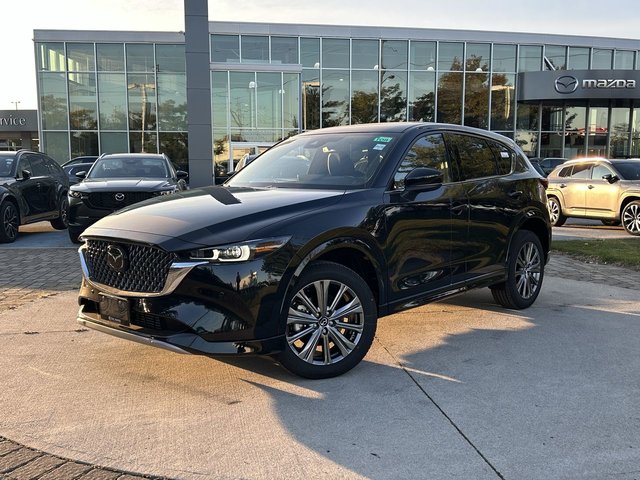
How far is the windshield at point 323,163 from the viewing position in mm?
4543

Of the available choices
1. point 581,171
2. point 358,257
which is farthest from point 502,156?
point 581,171

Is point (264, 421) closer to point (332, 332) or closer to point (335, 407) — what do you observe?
point (335, 407)

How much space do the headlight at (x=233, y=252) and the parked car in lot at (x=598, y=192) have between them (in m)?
11.5

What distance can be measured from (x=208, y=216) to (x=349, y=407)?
1566 millimetres

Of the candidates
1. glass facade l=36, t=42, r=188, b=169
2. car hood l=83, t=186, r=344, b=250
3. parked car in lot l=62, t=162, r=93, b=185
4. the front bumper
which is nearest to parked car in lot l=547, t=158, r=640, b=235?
car hood l=83, t=186, r=344, b=250

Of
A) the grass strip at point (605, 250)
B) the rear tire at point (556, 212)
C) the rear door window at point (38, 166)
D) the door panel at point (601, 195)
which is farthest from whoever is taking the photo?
the rear tire at point (556, 212)

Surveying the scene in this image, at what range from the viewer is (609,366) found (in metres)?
4.34

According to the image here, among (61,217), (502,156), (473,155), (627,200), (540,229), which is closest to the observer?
(473,155)

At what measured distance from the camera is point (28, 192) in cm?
1143

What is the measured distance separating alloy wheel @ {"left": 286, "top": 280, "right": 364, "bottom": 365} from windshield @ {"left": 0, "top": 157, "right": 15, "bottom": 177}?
9.59 metres

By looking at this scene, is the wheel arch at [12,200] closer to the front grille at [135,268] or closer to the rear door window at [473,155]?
the front grille at [135,268]

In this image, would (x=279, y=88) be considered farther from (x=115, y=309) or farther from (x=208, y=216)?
(x=115, y=309)

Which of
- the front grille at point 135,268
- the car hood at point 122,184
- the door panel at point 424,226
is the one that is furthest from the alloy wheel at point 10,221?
the door panel at point 424,226

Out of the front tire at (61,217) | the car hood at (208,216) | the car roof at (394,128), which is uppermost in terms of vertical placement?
the car roof at (394,128)
